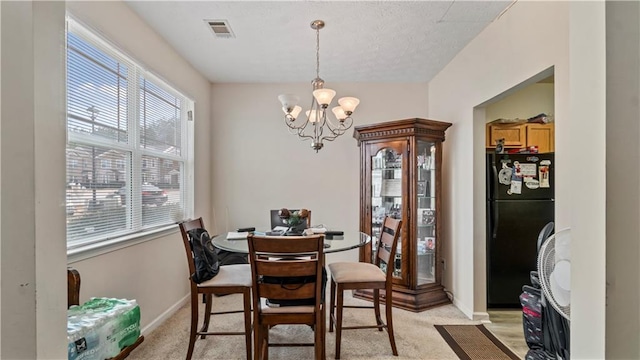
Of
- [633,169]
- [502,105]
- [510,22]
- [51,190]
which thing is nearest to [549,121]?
[502,105]

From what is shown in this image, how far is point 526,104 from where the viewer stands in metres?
3.34

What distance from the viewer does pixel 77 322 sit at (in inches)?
54.2

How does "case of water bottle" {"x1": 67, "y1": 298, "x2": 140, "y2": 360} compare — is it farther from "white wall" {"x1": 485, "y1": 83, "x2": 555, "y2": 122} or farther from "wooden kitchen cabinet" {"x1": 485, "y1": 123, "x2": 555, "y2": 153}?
"white wall" {"x1": 485, "y1": 83, "x2": 555, "y2": 122}

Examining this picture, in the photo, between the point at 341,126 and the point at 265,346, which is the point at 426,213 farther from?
the point at 265,346

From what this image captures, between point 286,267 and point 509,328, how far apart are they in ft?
7.44

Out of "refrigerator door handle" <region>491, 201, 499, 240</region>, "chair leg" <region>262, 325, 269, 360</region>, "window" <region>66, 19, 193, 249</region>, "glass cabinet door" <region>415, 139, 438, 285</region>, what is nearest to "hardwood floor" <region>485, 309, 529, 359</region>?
"glass cabinet door" <region>415, 139, 438, 285</region>

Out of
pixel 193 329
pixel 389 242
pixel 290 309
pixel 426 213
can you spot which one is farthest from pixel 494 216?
pixel 193 329

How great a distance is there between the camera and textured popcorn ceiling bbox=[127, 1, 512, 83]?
2.19 meters

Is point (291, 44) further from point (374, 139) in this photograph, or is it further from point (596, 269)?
point (596, 269)

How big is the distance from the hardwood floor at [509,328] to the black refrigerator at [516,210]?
22cm

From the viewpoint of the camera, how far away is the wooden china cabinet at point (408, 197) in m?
3.08

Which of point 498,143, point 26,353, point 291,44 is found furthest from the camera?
point 498,143

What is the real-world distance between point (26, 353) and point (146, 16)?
2571 mm

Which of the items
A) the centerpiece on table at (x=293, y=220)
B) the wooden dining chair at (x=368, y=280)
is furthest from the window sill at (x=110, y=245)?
the wooden dining chair at (x=368, y=280)
